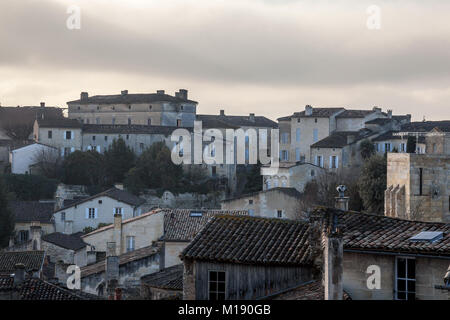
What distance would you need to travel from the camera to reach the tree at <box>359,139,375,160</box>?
70750 millimetres

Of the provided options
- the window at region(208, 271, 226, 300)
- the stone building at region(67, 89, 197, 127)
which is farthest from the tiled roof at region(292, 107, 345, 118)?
the window at region(208, 271, 226, 300)

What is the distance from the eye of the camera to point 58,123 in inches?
3231

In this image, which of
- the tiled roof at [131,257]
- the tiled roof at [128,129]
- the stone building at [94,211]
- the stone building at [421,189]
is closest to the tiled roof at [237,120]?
the tiled roof at [128,129]

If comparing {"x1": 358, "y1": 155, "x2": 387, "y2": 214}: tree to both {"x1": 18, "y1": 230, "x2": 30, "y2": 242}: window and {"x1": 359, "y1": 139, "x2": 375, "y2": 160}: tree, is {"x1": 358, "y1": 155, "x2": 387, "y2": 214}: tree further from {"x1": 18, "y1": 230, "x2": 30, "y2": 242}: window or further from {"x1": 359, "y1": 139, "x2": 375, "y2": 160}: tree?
{"x1": 18, "y1": 230, "x2": 30, "y2": 242}: window

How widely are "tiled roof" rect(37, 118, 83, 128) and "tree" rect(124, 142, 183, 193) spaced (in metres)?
8.68

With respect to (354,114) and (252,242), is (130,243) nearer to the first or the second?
(252,242)

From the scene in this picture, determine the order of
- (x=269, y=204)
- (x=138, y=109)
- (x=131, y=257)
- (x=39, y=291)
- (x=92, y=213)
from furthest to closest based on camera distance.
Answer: (x=138, y=109) → (x=92, y=213) → (x=269, y=204) → (x=131, y=257) → (x=39, y=291)

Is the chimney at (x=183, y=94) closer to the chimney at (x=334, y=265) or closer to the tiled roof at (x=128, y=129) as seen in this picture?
the tiled roof at (x=128, y=129)

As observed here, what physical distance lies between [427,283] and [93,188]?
61.1m

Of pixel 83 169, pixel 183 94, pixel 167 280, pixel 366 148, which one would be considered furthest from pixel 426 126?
pixel 167 280

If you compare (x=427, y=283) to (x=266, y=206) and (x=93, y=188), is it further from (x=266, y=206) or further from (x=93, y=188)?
(x=93, y=188)

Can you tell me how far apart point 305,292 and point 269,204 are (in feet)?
127

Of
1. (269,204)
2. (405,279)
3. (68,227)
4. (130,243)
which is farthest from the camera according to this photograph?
(68,227)
